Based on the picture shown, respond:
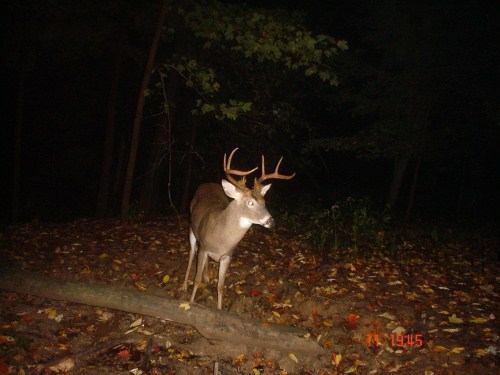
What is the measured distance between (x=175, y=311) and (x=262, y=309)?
4.28ft

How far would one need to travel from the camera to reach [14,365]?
13.8 feet

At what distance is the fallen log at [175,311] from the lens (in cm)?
471

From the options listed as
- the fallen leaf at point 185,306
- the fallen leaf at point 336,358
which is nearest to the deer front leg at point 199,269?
the fallen leaf at point 185,306

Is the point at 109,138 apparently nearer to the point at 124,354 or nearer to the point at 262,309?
the point at 262,309

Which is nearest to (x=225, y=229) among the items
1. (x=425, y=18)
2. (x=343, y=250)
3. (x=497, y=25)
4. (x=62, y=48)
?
(x=343, y=250)

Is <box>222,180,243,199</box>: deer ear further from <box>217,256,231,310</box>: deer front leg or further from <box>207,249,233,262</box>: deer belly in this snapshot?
<box>217,256,231,310</box>: deer front leg

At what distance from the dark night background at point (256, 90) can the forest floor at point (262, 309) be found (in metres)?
2.50

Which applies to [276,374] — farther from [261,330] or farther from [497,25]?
[497,25]

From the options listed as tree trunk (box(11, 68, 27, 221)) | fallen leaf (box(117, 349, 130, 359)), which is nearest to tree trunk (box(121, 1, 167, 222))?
fallen leaf (box(117, 349, 130, 359))

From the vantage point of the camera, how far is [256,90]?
9.86m

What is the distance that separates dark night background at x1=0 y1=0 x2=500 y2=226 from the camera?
361 inches

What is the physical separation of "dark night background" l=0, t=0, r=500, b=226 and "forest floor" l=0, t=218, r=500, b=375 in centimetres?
250

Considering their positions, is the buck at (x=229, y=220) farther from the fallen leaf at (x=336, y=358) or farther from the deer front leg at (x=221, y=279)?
the fallen leaf at (x=336, y=358)

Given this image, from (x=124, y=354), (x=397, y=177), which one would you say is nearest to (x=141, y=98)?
(x=124, y=354)
